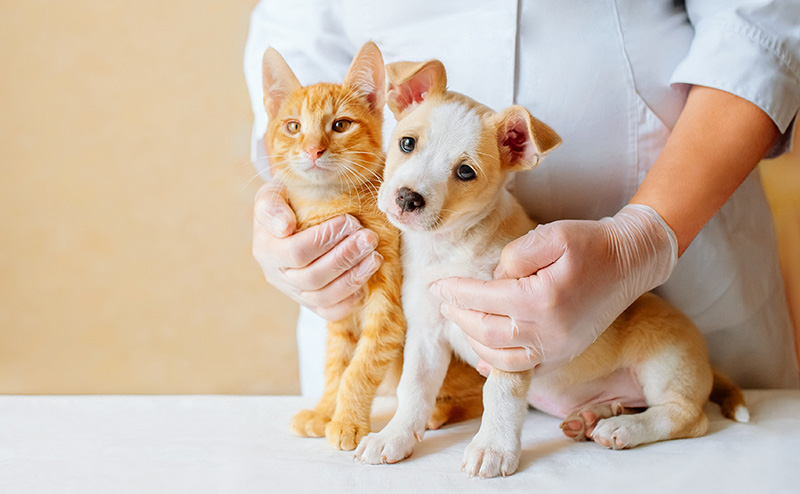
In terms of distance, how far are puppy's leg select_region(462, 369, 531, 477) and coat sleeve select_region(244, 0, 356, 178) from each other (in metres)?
0.74

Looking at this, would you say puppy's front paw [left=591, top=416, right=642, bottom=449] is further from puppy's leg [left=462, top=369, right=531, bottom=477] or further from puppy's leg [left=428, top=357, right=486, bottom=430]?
puppy's leg [left=428, top=357, right=486, bottom=430]

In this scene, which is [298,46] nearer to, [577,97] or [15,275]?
[577,97]

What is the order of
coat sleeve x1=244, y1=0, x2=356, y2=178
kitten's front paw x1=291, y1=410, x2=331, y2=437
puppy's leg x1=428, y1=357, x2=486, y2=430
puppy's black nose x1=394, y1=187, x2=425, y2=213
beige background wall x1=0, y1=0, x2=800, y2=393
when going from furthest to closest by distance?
beige background wall x1=0, y1=0, x2=800, y2=393
coat sleeve x1=244, y1=0, x2=356, y2=178
puppy's leg x1=428, y1=357, x2=486, y2=430
kitten's front paw x1=291, y1=410, x2=331, y2=437
puppy's black nose x1=394, y1=187, x2=425, y2=213

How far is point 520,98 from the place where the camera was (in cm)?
130

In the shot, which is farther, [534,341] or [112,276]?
[112,276]

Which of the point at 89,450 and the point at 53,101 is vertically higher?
the point at 53,101

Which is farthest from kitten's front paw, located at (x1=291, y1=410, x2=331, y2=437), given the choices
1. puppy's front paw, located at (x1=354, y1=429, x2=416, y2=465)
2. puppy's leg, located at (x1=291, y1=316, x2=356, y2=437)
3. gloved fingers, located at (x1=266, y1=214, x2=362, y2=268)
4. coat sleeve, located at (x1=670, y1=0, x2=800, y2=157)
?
coat sleeve, located at (x1=670, y1=0, x2=800, y2=157)

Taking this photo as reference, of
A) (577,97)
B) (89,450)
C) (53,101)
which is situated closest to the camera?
(89,450)

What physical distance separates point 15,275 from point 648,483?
94.0 inches

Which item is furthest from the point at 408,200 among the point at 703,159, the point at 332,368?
the point at 703,159

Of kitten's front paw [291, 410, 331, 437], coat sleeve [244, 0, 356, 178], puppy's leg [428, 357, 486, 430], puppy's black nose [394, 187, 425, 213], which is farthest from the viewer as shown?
coat sleeve [244, 0, 356, 178]

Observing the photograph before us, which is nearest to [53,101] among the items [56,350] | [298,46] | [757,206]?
[56,350]

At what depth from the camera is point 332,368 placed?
127 cm

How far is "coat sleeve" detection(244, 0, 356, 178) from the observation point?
59.2 inches
